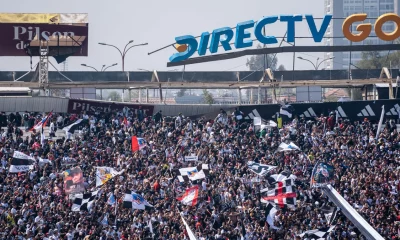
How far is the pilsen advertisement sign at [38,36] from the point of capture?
47.5 metres

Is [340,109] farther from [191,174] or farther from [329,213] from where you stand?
[329,213]

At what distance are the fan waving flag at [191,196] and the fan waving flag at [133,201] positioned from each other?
1.50 meters

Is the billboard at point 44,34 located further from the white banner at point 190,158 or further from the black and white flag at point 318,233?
the black and white flag at point 318,233

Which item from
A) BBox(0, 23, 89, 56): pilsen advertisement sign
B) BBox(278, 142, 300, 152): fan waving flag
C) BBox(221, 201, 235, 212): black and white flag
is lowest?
BBox(221, 201, 235, 212): black and white flag

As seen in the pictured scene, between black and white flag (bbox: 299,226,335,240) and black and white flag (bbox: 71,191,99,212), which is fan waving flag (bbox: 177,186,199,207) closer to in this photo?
black and white flag (bbox: 71,191,99,212)

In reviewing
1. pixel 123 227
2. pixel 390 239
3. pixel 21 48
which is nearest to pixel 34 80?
pixel 21 48

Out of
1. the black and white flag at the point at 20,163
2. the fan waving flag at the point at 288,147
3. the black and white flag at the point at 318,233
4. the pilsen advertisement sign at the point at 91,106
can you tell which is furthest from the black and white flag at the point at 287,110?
the black and white flag at the point at 318,233

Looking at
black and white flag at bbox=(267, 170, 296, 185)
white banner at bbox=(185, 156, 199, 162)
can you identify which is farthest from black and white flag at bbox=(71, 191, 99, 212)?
black and white flag at bbox=(267, 170, 296, 185)

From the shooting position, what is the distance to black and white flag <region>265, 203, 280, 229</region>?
2973cm

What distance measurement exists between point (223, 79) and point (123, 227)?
37867 mm

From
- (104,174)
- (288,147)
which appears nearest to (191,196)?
(104,174)

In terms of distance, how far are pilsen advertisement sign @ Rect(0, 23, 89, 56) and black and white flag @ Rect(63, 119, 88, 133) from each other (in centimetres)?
881

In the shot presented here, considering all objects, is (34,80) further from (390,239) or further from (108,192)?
(390,239)

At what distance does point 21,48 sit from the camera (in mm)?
49031
